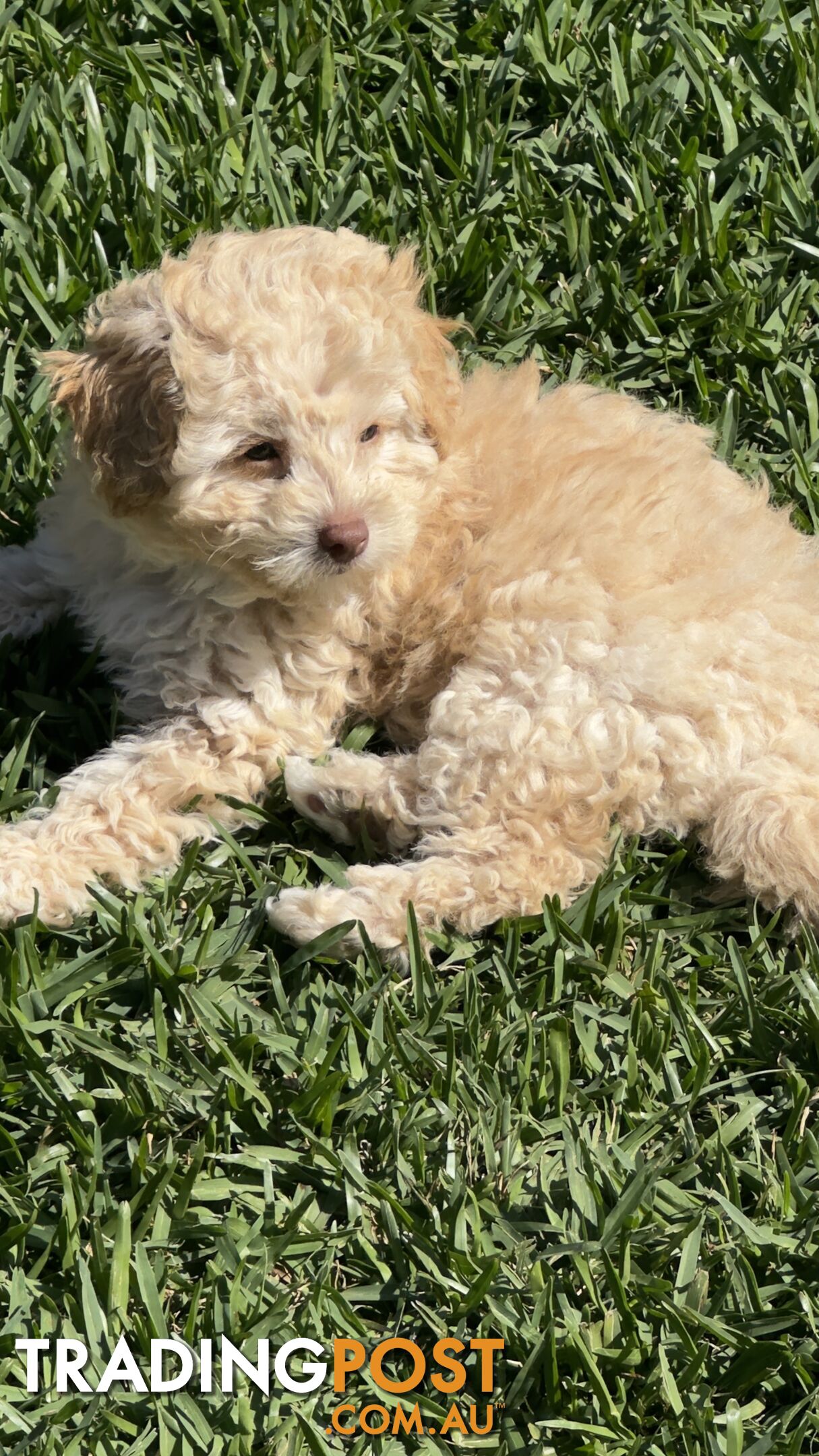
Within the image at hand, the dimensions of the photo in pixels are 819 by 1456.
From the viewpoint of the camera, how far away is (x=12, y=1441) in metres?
2.43

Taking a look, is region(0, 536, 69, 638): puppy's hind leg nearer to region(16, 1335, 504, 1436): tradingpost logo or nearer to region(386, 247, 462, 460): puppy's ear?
region(386, 247, 462, 460): puppy's ear

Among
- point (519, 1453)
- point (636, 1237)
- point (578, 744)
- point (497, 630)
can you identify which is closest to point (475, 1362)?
point (519, 1453)

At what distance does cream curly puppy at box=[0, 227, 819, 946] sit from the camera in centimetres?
316

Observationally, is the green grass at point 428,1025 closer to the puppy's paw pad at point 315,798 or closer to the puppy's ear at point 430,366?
the puppy's paw pad at point 315,798

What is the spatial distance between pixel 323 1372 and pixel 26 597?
2.22 metres

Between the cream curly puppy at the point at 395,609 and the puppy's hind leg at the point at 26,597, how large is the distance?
0.21m

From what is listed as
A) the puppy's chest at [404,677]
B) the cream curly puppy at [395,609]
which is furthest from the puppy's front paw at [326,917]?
the puppy's chest at [404,677]

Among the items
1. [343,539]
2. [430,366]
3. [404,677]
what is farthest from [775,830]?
[430,366]

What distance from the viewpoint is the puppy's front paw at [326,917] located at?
325cm

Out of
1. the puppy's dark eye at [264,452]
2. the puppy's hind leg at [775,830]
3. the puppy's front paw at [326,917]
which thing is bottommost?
the puppy's front paw at [326,917]

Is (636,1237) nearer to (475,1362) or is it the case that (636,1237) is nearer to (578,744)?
(475,1362)

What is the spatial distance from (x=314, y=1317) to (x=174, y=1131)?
47cm

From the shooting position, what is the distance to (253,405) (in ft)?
10.2

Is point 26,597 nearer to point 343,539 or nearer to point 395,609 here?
point 395,609
